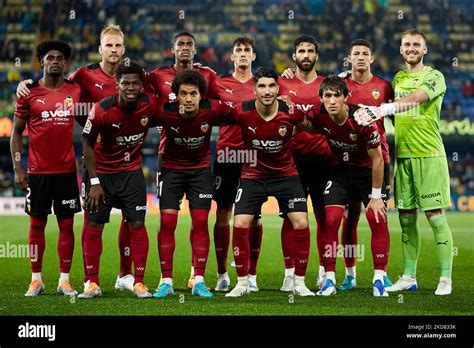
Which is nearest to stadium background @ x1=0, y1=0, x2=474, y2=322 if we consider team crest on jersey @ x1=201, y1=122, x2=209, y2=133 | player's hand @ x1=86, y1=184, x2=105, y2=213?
team crest on jersey @ x1=201, y1=122, x2=209, y2=133

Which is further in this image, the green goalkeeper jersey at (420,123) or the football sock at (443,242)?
the green goalkeeper jersey at (420,123)

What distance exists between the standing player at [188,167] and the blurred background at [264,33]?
20.0m

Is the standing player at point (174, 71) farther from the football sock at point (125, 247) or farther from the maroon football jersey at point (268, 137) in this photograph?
the maroon football jersey at point (268, 137)

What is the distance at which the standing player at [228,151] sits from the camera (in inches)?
306

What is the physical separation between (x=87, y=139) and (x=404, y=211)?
2.99m

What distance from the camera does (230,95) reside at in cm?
793

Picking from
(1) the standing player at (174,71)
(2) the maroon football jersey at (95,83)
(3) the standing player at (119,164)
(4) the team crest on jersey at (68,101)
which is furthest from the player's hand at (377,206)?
(4) the team crest on jersey at (68,101)

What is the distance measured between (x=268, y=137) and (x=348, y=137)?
2.27 feet

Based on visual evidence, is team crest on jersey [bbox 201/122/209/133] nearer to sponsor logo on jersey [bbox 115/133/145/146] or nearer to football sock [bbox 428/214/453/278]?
sponsor logo on jersey [bbox 115/133/145/146]

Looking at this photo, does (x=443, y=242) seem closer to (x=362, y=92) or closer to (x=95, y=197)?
(x=362, y=92)

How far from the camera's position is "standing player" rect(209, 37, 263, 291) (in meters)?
7.77

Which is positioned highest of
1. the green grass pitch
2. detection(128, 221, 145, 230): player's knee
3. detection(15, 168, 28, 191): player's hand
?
detection(15, 168, 28, 191): player's hand

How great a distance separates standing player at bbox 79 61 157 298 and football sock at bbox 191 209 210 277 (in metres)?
0.44
